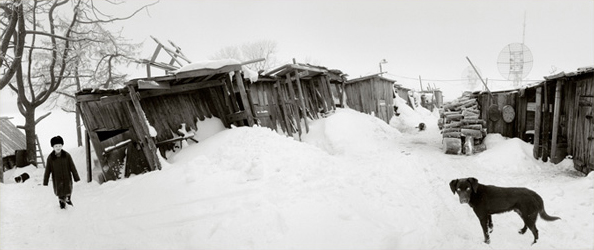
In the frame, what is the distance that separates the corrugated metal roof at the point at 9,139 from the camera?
1669cm

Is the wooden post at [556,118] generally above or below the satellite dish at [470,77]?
above

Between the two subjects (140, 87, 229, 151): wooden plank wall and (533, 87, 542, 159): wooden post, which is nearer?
(140, 87, 229, 151): wooden plank wall

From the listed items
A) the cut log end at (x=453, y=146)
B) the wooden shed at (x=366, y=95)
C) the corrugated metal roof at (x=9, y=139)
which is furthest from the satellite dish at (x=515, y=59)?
the corrugated metal roof at (x=9, y=139)

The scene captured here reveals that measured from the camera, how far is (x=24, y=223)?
19.4 feet

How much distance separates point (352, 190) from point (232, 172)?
8.77 feet

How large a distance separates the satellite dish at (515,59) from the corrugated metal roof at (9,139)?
2709cm

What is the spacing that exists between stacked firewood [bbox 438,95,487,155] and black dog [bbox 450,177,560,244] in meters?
6.81

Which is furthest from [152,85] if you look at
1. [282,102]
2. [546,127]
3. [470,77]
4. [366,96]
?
[470,77]

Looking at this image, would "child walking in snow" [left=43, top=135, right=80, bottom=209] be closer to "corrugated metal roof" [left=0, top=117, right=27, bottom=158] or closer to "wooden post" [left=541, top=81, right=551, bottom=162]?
"wooden post" [left=541, top=81, right=551, bottom=162]

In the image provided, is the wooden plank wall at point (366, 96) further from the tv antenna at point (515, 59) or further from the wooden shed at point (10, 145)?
the wooden shed at point (10, 145)

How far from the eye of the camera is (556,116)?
833 cm

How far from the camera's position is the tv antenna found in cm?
1483

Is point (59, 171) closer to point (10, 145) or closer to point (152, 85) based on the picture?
point (152, 85)

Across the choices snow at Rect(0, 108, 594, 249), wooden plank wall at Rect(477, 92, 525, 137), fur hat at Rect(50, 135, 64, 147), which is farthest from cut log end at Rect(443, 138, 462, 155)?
fur hat at Rect(50, 135, 64, 147)
